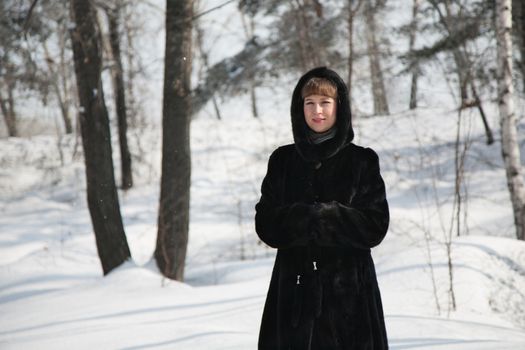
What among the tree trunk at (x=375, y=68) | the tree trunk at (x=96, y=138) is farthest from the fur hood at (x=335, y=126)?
the tree trunk at (x=375, y=68)

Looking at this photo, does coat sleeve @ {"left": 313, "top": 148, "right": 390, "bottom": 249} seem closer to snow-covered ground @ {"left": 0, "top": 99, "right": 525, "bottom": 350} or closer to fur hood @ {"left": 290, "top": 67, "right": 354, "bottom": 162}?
fur hood @ {"left": 290, "top": 67, "right": 354, "bottom": 162}

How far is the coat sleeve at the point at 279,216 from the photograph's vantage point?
2162mm

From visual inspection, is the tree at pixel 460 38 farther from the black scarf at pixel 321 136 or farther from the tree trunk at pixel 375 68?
the black scarf at pixel 321 136

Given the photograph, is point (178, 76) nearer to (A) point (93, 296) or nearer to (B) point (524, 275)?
(A) point (93, 296)

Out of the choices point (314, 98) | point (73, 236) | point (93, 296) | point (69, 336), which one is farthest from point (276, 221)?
point (73, 236)

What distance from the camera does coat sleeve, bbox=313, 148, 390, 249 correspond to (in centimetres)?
213

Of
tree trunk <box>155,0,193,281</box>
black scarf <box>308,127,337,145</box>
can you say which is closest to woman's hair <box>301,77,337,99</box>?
black scarf <box>308,127,337,145</box>

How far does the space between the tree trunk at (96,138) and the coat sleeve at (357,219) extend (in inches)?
185

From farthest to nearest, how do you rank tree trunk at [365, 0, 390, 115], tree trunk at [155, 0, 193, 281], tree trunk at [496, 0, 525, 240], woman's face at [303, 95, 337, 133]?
1. tree trunk at [365, 0, 390, 115]
2. tree trunk at [496, 0, 525, 240]
3. tree trunk at [155, 0, 193, 281]
4. woman's face at [303, 95, 337, 133]

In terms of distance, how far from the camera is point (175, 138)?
6215 millimetres

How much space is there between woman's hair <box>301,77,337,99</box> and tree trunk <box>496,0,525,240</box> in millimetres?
5042

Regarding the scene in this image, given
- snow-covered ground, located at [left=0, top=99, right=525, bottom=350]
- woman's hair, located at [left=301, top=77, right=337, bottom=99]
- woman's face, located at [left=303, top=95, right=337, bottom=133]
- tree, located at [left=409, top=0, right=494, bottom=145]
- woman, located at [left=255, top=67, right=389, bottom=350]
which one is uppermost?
tree, located at [left=409, top=0, right=494, bottom=145]

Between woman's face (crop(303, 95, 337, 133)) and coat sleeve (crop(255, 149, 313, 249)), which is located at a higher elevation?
woman's face (crop(303, 95, 337, 133))

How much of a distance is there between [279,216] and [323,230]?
21cm
